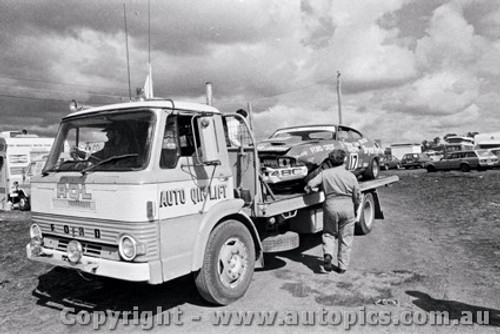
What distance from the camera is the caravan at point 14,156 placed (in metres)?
16.4

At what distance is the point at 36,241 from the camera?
4.83 meters

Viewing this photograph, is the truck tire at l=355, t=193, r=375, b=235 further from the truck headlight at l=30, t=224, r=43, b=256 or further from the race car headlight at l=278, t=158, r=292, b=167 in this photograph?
the truck headlight at l=30, t=224, r=43, b=256

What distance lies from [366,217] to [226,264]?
4.77 metres

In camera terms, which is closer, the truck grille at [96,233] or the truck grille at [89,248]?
the truck grille at [96,233]

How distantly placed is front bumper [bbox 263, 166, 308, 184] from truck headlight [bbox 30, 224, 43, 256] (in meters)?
2.91

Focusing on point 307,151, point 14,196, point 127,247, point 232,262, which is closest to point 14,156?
point 14,196

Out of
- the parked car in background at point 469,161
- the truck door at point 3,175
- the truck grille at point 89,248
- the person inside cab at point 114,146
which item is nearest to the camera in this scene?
the truck grille at point 89,248

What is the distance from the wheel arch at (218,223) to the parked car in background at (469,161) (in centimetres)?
2844

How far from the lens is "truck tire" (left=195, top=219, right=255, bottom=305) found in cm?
453

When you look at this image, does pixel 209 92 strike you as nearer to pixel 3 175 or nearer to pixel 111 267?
pixel 111 267

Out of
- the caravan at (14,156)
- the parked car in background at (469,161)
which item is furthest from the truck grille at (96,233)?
the parked car in background at (469,161)

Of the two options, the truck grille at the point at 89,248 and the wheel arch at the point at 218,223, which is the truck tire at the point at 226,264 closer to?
the wheel arch at the point at 218,223

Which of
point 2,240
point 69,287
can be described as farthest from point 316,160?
point 2,240

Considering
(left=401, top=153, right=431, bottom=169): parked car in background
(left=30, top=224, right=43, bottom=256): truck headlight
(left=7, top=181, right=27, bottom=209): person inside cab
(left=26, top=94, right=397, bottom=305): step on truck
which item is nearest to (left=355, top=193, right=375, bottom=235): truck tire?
(left=26, top=94, right=397, bottom=305): step on truck
